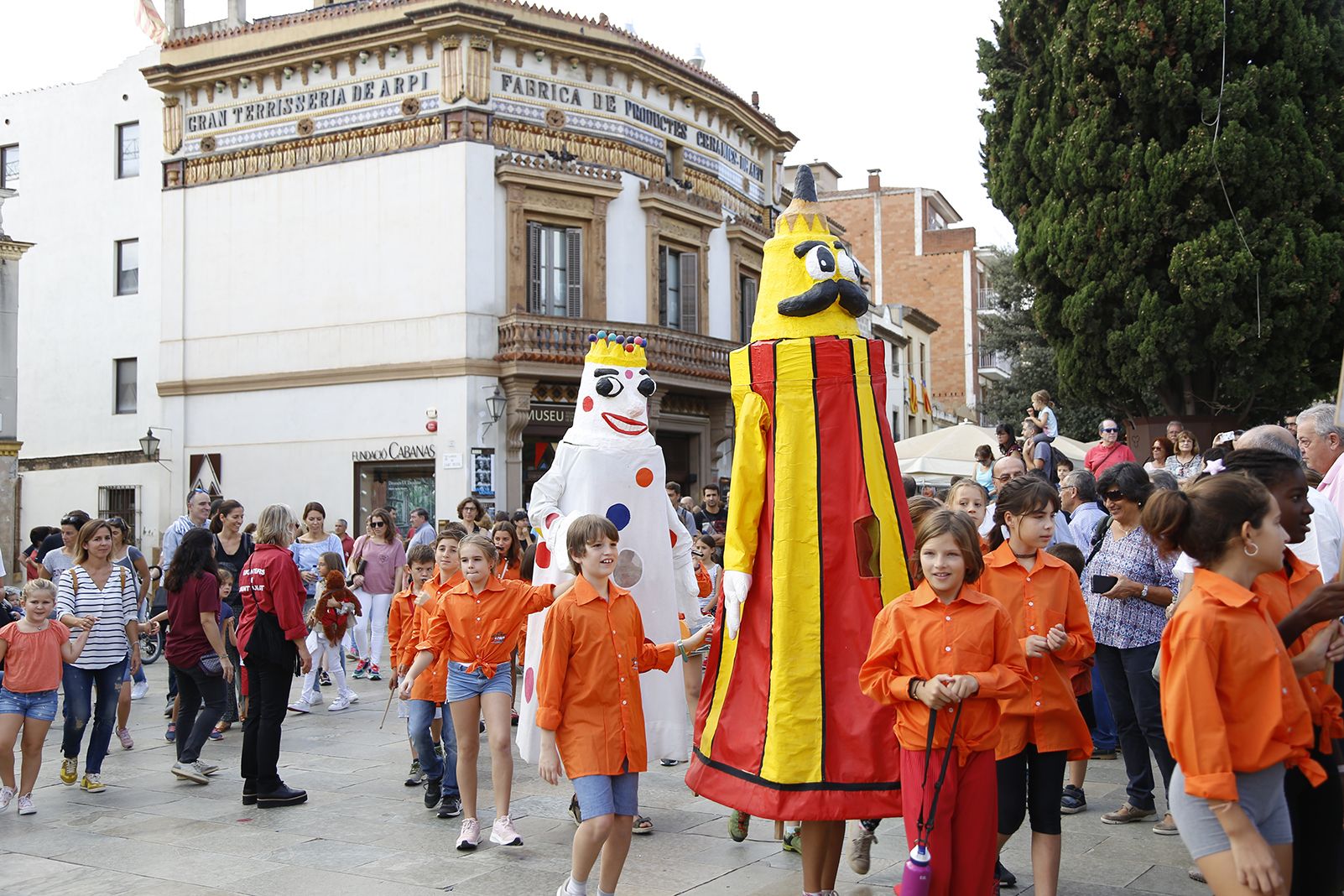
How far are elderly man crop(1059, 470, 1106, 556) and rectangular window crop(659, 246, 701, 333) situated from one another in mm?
17270

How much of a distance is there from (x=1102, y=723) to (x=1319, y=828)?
4677mm

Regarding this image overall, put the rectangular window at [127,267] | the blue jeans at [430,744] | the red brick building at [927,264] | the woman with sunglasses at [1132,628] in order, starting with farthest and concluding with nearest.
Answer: the red brick building at [927,264] → the rectangular window at [127,267] → the blue jeans at [430,744] → the woman with sunglasses at [1132,628]

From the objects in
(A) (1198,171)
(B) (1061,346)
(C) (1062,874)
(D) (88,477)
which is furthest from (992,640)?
(D) (88,477)

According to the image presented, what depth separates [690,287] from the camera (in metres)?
25.1

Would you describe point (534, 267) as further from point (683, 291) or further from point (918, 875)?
point (918, 875)

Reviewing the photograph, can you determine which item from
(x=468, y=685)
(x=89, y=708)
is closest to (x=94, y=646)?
(x=89, y=708)

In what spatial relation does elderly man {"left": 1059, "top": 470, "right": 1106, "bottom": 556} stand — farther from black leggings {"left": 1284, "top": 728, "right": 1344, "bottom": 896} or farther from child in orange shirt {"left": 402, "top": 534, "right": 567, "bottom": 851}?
black leggings {"left": 1284, "top": 728, "right": 1344, "bottom": 896}

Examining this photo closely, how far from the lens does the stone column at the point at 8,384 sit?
68.3 feet

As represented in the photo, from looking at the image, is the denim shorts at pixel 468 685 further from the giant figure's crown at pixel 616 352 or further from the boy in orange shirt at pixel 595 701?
the giant figure's crown at pixel 616 352

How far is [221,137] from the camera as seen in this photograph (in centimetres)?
2375

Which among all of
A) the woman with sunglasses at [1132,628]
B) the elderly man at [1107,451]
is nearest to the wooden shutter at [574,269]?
the elderly man at [1107,451]

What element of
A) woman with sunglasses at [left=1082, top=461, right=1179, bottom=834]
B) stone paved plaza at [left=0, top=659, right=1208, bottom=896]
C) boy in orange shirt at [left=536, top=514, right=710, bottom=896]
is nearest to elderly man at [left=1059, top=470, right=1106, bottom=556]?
woman with sunglasses at [left=1082, top=461, right=1179, bottom=834]

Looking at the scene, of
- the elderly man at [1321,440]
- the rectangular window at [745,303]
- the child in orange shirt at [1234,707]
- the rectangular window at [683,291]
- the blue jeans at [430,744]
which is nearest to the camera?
the child in orange shirt at [1234,707]

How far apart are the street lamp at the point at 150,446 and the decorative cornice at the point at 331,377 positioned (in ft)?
3.11
